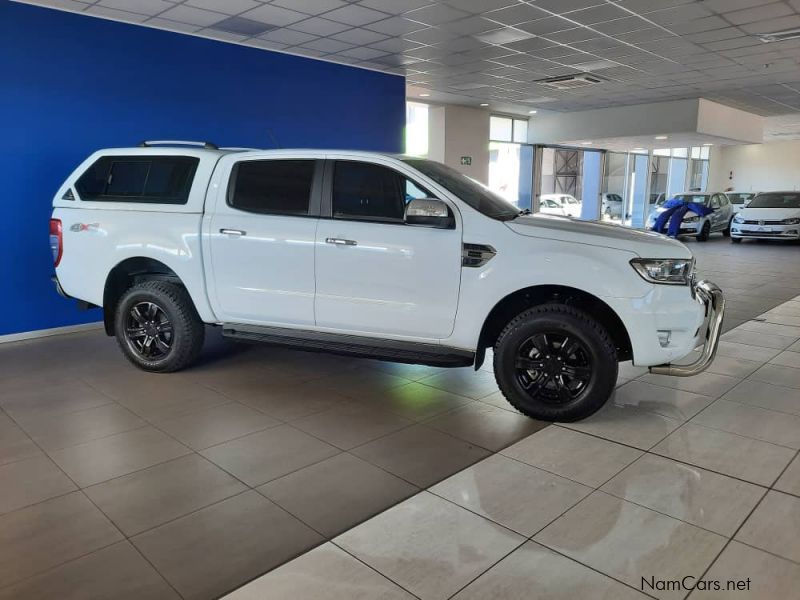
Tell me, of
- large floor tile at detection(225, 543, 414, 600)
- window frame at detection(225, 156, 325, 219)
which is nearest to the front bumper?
window frame at detection(225, 156, 325, 219)

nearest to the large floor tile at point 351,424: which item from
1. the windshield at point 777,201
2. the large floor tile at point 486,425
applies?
the large floor tile at point 486,425

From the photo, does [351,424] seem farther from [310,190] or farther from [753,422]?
[753,422]

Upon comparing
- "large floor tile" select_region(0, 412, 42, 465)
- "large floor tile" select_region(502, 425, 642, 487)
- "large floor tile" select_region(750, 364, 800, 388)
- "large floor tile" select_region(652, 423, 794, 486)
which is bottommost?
"large floor tile" select_region(0, 412, 42, 465)

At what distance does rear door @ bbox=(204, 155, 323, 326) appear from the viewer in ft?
13.9

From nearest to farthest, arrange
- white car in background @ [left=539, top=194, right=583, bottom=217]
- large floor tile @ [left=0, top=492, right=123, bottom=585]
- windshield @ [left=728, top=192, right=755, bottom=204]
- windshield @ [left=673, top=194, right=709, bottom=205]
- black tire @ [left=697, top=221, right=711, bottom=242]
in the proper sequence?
1. large floor tile @ [left=0, top=492, right=123, bottom=585]
2. black tire @ [left=697, top=221, right=711, bottom=242]
3. windshield @ [left=673, top=194, right=709, bottom=205]
4. windshield @ [left=728, top=192, right=755, bottom=204]
5. white car in background @ [left=539, top=194, right=583, bottom=217]

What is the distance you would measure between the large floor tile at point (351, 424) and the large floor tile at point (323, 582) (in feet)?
3.67

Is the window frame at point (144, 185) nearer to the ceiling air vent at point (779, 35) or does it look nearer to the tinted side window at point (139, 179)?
the tinted side window at point (139, 179)

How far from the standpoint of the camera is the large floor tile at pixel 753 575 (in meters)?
2.21

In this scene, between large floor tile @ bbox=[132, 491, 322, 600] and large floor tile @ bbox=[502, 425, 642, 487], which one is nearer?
large floor tile @ bbox=[132, 491, 322, 600]

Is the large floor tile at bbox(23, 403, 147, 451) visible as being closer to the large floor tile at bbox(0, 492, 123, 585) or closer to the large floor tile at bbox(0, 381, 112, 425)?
the large floor tile at bbox(0, 381, 112, 425)

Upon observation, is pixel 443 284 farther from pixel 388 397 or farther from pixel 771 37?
pixel 771 37

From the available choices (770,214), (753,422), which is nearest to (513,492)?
(753,422)

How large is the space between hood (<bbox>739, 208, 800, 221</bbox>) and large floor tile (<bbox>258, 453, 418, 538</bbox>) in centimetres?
1542

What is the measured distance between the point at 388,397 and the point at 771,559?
2584 mm
